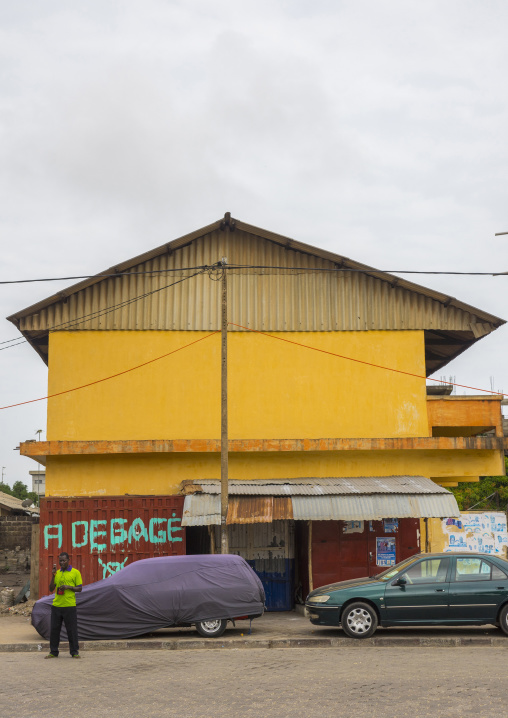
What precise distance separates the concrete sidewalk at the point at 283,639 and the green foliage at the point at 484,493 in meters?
32.0

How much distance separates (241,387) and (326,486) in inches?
126

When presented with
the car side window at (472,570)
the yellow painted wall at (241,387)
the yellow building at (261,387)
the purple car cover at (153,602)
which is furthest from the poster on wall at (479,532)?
the purple car cover at (153,602)

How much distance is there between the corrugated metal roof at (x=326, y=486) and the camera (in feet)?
58.2

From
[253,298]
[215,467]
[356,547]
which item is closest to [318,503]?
[356,547]

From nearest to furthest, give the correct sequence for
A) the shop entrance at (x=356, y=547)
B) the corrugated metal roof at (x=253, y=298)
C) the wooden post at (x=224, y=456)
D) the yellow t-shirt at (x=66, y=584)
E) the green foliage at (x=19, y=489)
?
the yellow t-shirt at (x=66, y=584) → the wooden post at (x=224, y=456) → the shop entrance at (x=356, y=547) → the corrugated metal roof at (x=253, y=298) → the green foliage at (x=19, y=489)

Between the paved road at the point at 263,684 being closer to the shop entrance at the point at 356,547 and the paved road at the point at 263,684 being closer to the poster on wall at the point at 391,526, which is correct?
the shop entrance at the point at 356,547

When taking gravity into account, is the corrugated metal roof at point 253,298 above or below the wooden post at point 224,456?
above

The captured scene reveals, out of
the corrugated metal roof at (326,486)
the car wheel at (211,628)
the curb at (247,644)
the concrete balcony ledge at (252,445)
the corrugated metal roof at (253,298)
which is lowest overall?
the curb at (247,644)

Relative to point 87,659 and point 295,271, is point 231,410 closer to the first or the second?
point 295,271

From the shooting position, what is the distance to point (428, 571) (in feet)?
45.6

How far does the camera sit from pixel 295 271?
20.2 metres

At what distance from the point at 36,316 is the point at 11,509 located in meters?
24.5

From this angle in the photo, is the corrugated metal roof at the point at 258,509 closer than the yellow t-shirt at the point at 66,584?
No

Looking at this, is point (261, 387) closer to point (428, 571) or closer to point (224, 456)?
point (224, 456)
